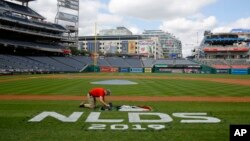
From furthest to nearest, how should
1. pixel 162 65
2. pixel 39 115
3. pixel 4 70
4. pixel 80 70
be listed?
pixel 162 65
pixel 80 70
pixel 4 70
pixel 39 115

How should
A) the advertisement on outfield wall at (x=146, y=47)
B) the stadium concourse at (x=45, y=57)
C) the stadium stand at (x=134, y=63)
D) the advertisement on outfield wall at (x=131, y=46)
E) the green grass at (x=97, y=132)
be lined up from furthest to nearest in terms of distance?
the advertisement on outfield wall at (x=131, y=46), the advertisement on outfield wall at (x=146, y=47), the stadium stand at (x=134, y=63), the stadium concourse at (x=45, y=57), the green grass at (x=97, y=132)

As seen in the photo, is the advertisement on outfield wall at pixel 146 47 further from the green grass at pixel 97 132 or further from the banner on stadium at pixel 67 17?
the green grass at pixel 97 132

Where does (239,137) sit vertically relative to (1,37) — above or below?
below

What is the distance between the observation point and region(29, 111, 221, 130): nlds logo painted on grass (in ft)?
40.3

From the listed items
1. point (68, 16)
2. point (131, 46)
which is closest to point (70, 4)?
point (68, 16)

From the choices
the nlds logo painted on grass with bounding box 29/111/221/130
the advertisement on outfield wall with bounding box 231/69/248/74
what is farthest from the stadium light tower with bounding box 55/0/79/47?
the nlds logo painted on grass with bounding box 29/111/221/130

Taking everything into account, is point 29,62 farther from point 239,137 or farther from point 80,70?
point 239,137

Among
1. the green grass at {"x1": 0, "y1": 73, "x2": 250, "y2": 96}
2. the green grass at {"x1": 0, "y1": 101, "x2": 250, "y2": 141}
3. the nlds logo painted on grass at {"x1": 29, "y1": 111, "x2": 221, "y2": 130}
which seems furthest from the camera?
the green grass at {"x1": 0, "y1": 73, "x2": 250, "y2": 96}

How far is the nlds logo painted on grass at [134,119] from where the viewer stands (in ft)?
40.3

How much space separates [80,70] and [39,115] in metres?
75.4

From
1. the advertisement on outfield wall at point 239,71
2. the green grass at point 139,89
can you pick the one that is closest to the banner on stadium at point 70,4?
the advertisement on outfield wall at point 239,71

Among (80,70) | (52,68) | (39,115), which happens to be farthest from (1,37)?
(39,115)

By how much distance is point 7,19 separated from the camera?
75.5 metres

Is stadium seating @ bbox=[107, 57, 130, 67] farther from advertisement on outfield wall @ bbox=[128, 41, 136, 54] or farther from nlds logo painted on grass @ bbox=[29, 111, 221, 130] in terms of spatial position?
nlds logo painted on grass @ bbox=[29, 111, 221, 130]
